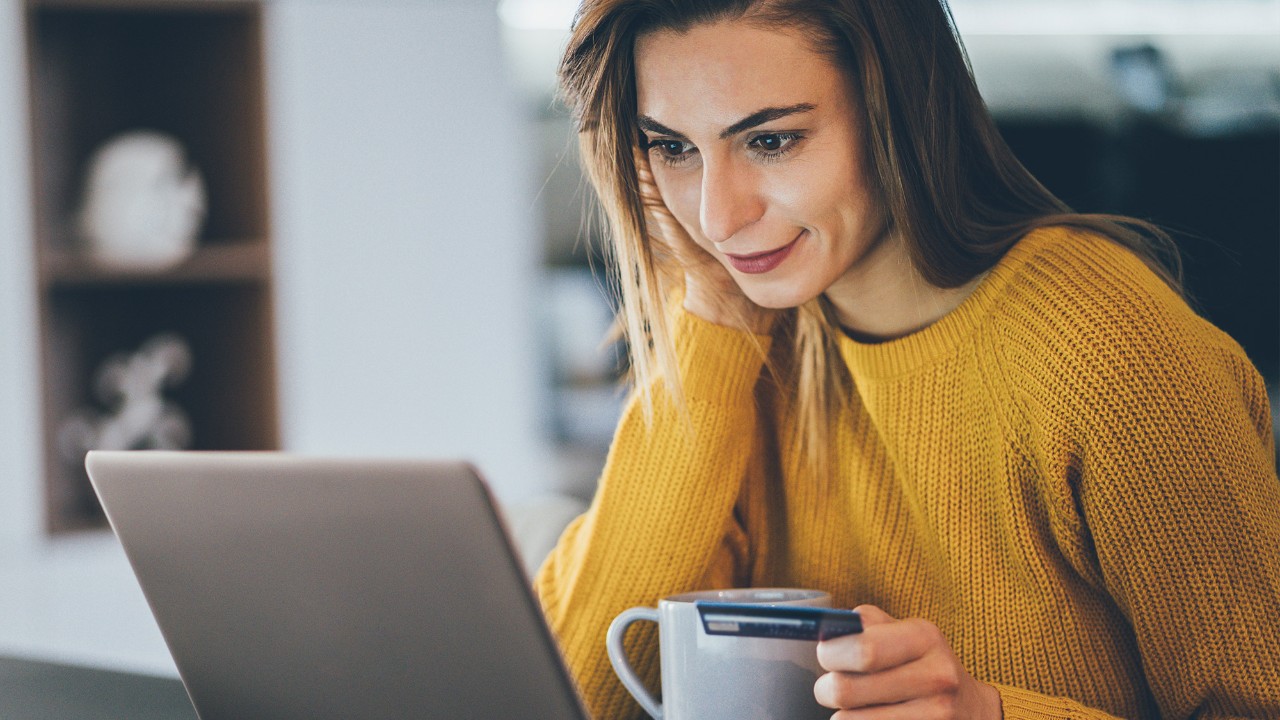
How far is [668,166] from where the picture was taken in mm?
912

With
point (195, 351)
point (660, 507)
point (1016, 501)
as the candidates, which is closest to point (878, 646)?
point (1016, 501)

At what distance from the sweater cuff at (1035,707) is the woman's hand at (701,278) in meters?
0.42

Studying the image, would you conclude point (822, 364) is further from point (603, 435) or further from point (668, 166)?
point (603, 435)

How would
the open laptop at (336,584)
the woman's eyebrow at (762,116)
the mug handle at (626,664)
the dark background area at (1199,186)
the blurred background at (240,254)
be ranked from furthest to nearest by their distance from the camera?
the dark background area at (1199,186) < the blurred background at (240,254) < the woman's eyebrow at (762,116) < the mug handle at (626,664) < the open laptop at (336,584)

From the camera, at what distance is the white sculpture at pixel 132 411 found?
1978mm

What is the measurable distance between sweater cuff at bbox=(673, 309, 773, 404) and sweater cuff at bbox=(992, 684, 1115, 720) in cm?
37

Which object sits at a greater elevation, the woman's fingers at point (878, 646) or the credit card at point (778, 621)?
the credit card at point (778, 621)

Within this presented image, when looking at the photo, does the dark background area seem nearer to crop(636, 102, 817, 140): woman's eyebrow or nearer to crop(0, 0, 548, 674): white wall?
crop(0, 0, 548, 674): white wall

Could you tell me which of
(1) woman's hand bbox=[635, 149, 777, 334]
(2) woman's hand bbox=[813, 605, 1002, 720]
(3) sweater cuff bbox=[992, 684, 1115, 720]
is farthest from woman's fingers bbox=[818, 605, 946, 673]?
(1) woman's hand bbox=[635, 149, 777, 334]

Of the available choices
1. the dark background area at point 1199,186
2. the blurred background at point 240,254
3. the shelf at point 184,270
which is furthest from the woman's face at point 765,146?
the dark background area at point 1199,186

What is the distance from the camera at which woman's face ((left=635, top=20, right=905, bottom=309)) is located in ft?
2.71

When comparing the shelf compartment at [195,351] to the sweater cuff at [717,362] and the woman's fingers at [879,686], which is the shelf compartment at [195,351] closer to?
the sweater cuff at [717,362]

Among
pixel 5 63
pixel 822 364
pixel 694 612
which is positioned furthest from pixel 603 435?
pixel 694 612

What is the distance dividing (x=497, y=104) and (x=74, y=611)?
120 cm
